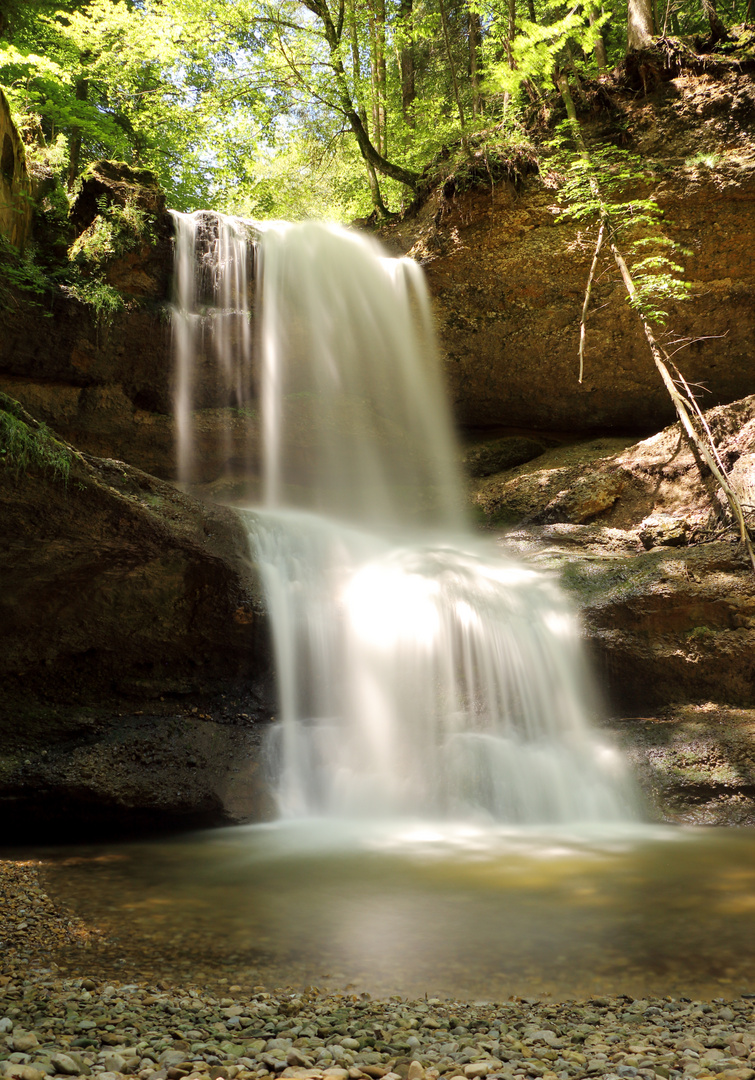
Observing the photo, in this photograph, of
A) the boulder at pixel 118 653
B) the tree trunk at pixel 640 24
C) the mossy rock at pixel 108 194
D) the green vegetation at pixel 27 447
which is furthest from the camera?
the tree trunk at pixel 640 24

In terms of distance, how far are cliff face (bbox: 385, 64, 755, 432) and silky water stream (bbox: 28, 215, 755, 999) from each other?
0.86 metres

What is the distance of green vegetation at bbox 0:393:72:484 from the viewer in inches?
211

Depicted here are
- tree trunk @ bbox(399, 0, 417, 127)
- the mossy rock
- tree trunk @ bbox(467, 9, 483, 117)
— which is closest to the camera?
the mossy rock

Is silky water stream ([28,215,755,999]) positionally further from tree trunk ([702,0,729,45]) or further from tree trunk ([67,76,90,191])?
tree trunk ([702,0,729,45])

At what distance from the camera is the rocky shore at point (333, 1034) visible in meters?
2.13

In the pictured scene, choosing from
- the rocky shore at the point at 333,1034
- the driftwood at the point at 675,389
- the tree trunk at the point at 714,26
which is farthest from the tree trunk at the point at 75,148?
the rocky shore at the point at 333,1034

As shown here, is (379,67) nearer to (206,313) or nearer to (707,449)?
(206,313)

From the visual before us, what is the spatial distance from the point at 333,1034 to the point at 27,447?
4.68m

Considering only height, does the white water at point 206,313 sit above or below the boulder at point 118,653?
above

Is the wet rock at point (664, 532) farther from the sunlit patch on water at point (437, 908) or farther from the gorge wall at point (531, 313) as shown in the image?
the sunlit patch on water at point (437, 908)

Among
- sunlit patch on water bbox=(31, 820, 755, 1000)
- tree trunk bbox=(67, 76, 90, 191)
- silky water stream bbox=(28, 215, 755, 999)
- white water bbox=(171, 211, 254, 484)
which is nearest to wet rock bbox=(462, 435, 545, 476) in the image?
silky water stream bbox=(28, 215, 755, 999)

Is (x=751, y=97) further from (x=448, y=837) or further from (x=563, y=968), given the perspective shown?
(x=563, y=968)

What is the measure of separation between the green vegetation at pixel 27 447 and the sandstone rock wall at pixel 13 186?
5.52 meters

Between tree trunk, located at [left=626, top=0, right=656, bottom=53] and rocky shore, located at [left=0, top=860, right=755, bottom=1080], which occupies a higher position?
tree trunk, located at [left=626, top=0, right=656, bottom=53]
